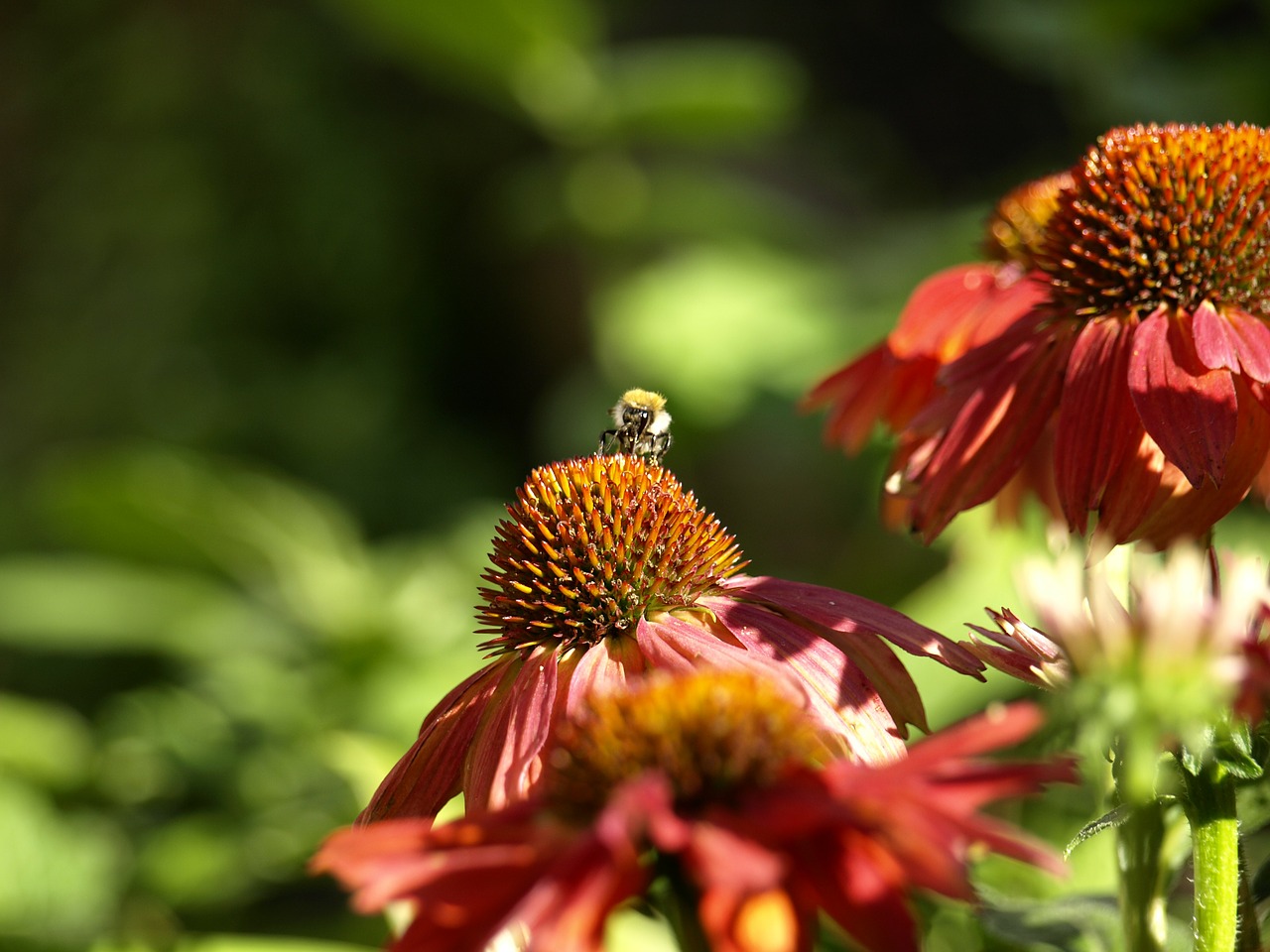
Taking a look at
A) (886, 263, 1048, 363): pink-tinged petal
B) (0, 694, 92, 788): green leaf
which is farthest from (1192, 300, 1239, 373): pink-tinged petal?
(0, 694, 92, 788): green leaf

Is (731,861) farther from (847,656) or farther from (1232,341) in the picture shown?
(1232,341)

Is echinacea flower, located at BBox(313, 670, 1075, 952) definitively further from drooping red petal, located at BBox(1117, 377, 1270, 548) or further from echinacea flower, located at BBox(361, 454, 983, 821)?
drooping red petal, located at BBox(1117, 377, 1270, 548)

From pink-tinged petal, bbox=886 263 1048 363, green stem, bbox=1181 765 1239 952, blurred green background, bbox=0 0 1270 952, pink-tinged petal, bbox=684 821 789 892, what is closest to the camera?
pink-tinged petal, bbox=684 821 789 892

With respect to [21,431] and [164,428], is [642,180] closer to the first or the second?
[164,428]

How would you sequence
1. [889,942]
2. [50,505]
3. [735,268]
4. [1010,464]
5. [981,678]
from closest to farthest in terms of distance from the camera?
[889,942], [981,678], [1010,464], [50,505], [735,268]

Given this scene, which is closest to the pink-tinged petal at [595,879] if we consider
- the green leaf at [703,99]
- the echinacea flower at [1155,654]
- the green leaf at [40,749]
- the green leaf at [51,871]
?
the echinacea flower at [1155,654]

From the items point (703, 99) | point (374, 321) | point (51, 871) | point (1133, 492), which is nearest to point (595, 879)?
point (1133, 492)

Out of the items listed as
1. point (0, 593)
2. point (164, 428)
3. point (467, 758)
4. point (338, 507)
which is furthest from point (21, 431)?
point (467, 758)
